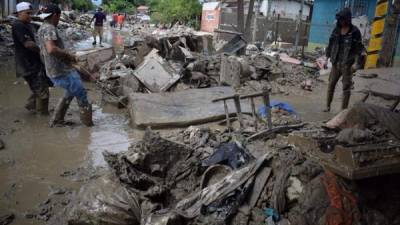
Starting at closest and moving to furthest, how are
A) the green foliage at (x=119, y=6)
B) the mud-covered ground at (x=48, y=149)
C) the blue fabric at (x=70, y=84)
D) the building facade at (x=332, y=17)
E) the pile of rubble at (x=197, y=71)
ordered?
the mud-covered ground at (x=48, y=149) < the blue fabric at (x=70, y=84) < the pile of rubble at (x=197, y=71) < the building facade at (x=332, y=17) < the green foliage at (x=119, y=6)

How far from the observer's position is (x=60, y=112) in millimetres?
5711

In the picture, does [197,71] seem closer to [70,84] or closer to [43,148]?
[70,84]

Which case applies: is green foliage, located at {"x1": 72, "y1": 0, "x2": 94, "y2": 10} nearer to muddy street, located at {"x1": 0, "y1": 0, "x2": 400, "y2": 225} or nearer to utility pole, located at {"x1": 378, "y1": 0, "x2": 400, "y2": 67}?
muddy street, located at {"x1": 0, "y1": 0, "x2": 400, "y2": 225}

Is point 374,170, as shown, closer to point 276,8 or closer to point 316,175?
point 316,175

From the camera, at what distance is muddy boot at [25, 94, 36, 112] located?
20.7 feet

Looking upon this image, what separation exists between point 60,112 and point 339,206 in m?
4.44

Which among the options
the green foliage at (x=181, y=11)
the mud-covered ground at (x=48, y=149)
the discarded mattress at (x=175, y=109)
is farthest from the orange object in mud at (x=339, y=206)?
the green foliage at (x=181, y=11)

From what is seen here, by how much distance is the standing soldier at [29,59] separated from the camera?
5793 millimetres

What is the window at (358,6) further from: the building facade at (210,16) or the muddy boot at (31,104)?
the muddy boot at (31,104)

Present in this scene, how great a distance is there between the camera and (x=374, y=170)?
2438 millimetres

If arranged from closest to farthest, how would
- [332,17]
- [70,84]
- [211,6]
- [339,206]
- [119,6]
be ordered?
[339,206] → [70,84] → [332,17] → [211,6] → [119,6]

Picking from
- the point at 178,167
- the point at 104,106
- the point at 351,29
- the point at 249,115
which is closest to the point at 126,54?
the point at 104,106

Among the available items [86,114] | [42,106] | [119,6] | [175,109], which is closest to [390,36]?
[175,109]

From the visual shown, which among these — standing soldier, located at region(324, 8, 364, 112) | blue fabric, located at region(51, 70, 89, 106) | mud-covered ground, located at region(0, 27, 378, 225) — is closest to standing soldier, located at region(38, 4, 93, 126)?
blue fabric, located at region(51, 70, 89, 106)
